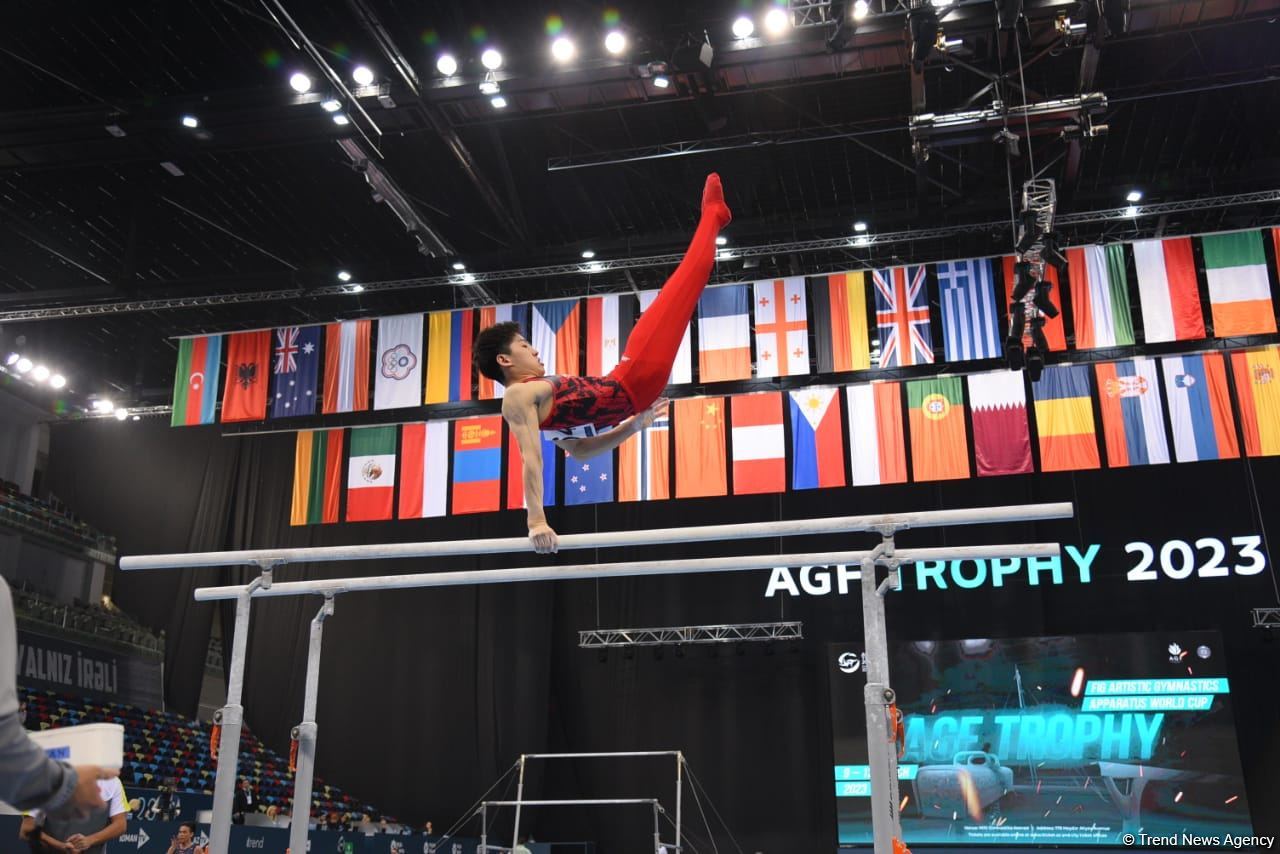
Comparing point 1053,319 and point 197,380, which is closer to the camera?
point 1053,319

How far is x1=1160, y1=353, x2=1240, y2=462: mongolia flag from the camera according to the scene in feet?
36.9

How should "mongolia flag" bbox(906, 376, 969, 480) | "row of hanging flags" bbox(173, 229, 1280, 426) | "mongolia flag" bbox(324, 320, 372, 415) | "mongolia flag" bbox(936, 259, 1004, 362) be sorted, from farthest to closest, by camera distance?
"mongolia flag" bbox(324, 320, 372, 415) → "mongolia flag" bbox(936, 259, 1004, 362) → "mongolia flag" bbox(906, 376, 969, 480) → "row of hanging flags" bbox(173, 229, 1280, 426)

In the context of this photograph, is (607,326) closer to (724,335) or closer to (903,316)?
(724,335)

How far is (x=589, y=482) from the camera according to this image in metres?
12.7

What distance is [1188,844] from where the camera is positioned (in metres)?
11.4

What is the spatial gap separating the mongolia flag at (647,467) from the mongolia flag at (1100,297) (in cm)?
474

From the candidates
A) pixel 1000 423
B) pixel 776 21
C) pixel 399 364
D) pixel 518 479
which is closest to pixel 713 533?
pixel 776 21

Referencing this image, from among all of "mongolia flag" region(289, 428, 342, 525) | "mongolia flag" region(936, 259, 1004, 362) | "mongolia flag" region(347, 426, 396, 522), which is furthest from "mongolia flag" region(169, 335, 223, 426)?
"mongolia flag" region(936, 259, 1004, 362)

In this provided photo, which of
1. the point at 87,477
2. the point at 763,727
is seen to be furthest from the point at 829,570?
the point at 87,477

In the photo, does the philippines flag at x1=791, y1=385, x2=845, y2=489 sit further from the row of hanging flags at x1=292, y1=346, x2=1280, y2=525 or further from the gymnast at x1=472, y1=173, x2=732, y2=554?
the gymnast at x1=472, y1=173, x2=732, y2=554

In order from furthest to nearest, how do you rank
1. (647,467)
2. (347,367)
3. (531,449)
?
(347,367) < (647,467) < (531,449)

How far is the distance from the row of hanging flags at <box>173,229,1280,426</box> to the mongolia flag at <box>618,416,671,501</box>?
0.80 meters

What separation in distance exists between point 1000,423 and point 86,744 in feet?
36.2

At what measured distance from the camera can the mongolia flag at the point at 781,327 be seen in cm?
1210
